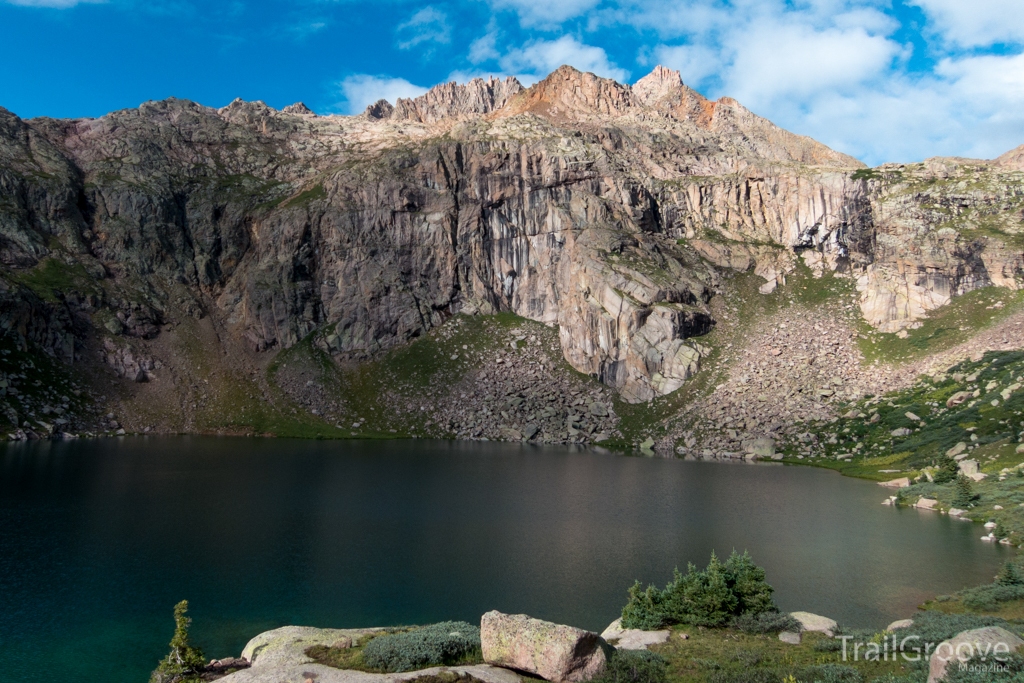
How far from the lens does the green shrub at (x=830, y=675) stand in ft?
55.1

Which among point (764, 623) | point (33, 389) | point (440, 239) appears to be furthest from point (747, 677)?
point (440, 239)

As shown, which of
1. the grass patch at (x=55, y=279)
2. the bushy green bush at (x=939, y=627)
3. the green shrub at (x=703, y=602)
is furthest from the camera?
the grass patch at (x=55, y=279)

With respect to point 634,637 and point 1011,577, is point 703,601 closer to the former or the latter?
point 634,637

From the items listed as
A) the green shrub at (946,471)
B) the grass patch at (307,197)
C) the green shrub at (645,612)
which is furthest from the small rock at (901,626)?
the grass patch at (307,197)

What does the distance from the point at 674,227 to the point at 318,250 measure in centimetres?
8201

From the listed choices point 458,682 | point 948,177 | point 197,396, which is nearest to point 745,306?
point 948,177

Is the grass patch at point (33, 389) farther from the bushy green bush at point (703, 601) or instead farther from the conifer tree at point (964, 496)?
the conifer tree at point (964, 496)

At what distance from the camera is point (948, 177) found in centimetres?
13525

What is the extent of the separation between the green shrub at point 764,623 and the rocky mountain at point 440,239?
9318cm

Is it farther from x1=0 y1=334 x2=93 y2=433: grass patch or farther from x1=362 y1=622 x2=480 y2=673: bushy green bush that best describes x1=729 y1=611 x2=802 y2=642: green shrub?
x1=0 y1=334 x2=93 y2=433: grass patch

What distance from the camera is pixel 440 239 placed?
497 feet

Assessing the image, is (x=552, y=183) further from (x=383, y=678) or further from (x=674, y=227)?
(x=383, y=678)

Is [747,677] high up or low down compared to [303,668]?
up

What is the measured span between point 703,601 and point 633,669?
29.0 ft
